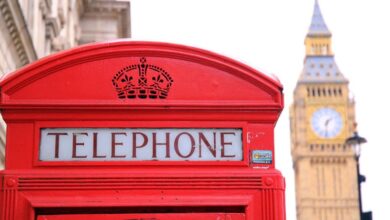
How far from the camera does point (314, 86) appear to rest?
111375 millimetres

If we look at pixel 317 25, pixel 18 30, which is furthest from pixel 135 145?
pixel 317 25

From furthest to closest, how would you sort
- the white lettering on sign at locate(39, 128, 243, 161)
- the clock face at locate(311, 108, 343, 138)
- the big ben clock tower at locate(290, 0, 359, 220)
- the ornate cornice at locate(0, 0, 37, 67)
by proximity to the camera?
the clock face at locate(311, 108, 343, 138) → the big ben clock tower at locate(290, 0, 359, 220) → the ornate cornice at locate(0, 0, 37, 67) → the white lettering on sign at locate(39, 128, 243, 161)

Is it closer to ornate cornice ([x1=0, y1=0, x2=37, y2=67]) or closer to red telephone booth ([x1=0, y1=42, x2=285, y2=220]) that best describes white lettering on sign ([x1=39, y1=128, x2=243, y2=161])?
red telephone booth ([x1=0, y1=42, x2=285, y2=220])

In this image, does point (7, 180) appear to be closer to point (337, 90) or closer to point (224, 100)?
point (224, 100)

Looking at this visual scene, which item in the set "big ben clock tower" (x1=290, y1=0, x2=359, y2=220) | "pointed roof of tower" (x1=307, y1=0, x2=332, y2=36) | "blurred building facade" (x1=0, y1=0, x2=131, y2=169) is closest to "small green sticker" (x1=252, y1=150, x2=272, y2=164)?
"blurred building facade" (x1=0, y1=0, x2=131, y2=169)

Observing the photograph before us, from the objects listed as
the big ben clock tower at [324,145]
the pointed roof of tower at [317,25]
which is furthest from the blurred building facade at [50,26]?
the pointed roof of tower at [317,25]

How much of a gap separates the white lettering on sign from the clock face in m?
108

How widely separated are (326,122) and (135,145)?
10862cm

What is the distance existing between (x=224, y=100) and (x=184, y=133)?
0.74 ft

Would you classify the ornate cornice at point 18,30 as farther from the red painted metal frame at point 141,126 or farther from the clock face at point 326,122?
the clock face at point 326,122

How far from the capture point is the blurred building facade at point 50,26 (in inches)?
580

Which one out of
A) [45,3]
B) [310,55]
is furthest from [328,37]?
[45,3]

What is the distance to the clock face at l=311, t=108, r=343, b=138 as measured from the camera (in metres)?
110

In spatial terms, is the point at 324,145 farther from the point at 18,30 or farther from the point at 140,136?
the point at 140,136
